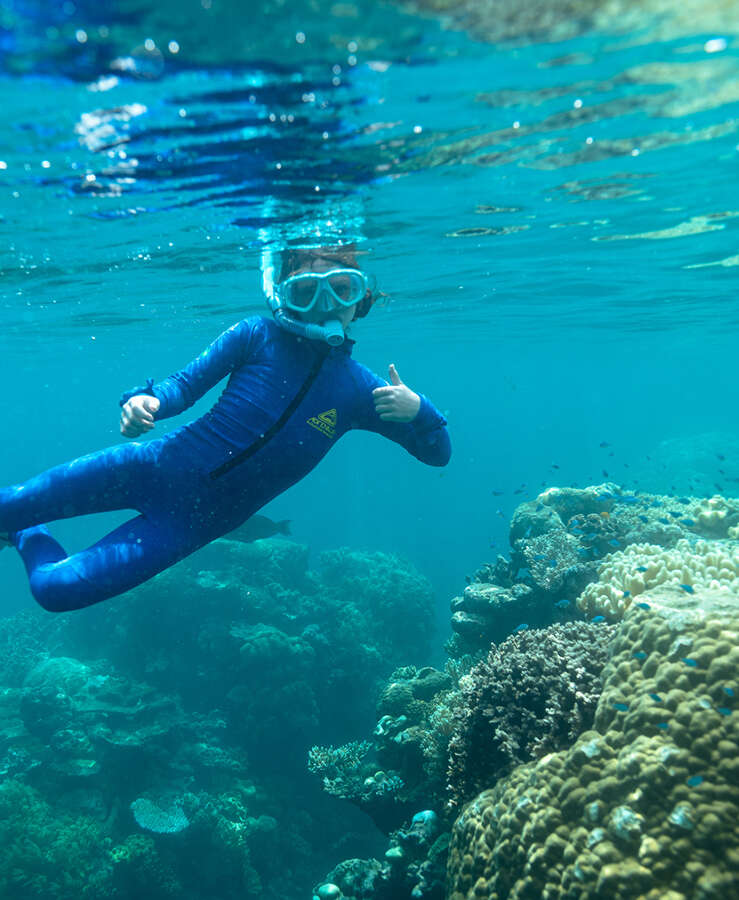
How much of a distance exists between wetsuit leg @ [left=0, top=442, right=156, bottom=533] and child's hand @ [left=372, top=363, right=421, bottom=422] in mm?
2058

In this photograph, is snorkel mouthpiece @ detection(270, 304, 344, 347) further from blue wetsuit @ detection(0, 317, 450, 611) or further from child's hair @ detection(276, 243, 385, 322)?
child's hair @ detection(276, 243, 385, 322)

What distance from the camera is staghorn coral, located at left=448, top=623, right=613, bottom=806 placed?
195 inches

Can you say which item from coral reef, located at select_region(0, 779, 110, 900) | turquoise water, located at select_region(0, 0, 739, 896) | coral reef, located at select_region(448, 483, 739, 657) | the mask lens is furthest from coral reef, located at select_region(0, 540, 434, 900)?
turquoise water, located at select_region(0, 0, 739, 896)

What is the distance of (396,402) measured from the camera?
504 cm

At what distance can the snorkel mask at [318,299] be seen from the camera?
Answer: 16.4ft

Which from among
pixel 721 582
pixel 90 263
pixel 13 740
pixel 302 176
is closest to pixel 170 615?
pixel 13 740

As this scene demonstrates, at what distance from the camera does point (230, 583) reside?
1723 centimetres

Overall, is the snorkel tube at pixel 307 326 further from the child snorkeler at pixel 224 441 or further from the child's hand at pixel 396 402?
the child's hand at pixel 396 402

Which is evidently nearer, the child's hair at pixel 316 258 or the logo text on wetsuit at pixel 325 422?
the logo text on wetsuit at pixel 325 422

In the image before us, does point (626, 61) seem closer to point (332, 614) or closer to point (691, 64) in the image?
point (691, 64)

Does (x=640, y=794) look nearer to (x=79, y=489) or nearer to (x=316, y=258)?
(x=79, y=489)

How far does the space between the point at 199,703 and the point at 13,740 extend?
4.26 m

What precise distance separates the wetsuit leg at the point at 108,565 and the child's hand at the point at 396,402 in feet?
6.87

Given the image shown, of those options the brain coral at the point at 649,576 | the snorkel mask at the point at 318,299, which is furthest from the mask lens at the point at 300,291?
the brain coral at the point at 649,576
